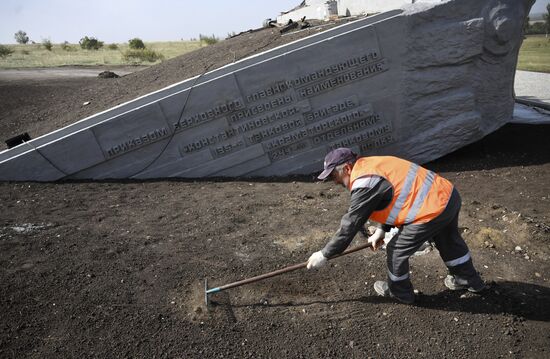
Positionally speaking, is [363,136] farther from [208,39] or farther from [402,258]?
[208,39]

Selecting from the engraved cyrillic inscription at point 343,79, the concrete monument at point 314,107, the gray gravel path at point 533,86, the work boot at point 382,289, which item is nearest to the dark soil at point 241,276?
the work boot at point 382,289

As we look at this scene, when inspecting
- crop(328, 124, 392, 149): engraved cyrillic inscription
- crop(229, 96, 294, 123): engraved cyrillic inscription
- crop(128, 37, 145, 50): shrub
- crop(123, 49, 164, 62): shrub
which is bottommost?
crop(328, 124, 392, 149): engraved cyrillic inscription

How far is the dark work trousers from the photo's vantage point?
10.1 ft

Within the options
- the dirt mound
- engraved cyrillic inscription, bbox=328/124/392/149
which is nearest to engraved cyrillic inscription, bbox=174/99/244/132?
engraved cyrillic inscription, bbox=328/124/392/149

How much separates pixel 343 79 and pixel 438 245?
11.0 feet

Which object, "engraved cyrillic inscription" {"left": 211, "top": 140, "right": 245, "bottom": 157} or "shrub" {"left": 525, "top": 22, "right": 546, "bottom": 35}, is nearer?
"engraved cyrillic inscription" {"left": 211, "top": 140, "right": 245, "bottom": 157}

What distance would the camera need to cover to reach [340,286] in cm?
369

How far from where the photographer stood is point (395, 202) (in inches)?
118

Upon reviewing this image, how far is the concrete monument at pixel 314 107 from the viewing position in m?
5.94

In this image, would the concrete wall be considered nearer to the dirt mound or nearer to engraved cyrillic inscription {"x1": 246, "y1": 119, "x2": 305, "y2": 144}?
the dirt mound

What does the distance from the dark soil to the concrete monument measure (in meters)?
0.44

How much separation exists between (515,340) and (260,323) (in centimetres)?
184

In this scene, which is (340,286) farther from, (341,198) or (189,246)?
(341,198)

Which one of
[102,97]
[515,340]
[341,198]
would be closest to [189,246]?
[341,198]
